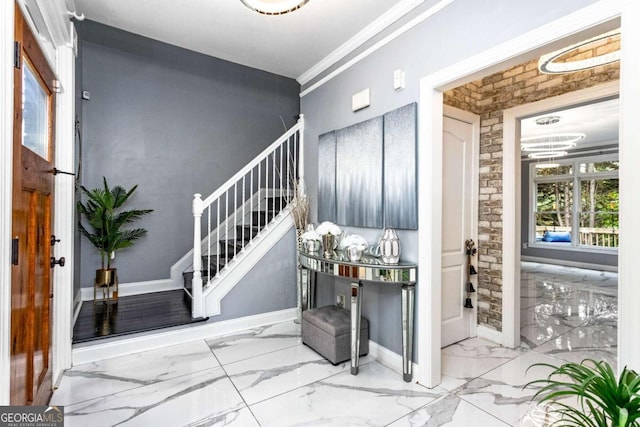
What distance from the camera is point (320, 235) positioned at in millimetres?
3025

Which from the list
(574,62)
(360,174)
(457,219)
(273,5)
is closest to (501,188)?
(457,219)

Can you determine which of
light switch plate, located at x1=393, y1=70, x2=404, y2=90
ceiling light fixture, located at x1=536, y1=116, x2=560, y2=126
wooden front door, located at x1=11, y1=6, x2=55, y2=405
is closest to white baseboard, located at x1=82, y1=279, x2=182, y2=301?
wooden front door, located at x1=11, y1=6, x2=55, y2=405

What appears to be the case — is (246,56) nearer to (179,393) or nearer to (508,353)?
(179,393)

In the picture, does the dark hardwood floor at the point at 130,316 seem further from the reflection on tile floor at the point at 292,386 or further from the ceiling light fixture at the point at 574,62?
the ceiling light fixture at the point at 574,62

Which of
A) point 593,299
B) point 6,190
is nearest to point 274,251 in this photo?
point 6,190

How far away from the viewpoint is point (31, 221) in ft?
5.45

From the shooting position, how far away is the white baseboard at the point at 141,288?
3684mm

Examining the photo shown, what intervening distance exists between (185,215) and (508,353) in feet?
13.2

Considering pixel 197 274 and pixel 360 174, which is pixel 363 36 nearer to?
pixel 360 174

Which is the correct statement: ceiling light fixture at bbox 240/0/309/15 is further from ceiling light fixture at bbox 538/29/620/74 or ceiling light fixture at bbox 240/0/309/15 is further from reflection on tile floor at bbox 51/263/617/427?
reflection on tile floor at bbox 51/263/617/427

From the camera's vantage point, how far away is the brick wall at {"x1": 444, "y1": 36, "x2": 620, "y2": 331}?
2.98 meters

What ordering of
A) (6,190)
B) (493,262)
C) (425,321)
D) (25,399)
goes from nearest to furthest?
(6,190)
(25,399)
(425,321)
(493,262)

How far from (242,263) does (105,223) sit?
155cm

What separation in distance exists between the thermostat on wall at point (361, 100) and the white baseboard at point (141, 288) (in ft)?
10.5
